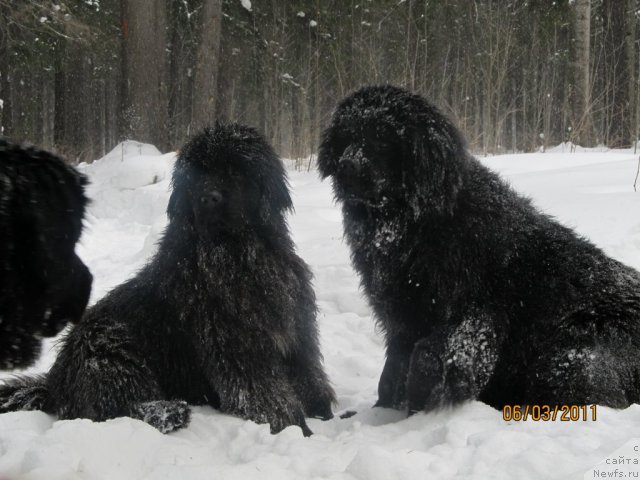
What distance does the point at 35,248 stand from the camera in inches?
82.0

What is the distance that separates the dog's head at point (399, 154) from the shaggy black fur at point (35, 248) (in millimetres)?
1718

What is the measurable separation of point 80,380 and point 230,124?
1.88m

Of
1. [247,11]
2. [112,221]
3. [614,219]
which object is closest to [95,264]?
[112,221]

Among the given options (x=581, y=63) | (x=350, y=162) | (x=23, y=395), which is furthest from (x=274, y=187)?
(x=581, y=63)

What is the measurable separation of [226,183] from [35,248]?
1.56 metres

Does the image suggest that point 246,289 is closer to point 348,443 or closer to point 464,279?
point 348,443

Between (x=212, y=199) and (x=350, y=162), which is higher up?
(x=350, y=162)

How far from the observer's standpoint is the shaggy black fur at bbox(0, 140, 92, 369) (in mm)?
2027

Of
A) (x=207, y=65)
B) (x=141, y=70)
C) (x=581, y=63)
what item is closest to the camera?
(x=141, y=70)

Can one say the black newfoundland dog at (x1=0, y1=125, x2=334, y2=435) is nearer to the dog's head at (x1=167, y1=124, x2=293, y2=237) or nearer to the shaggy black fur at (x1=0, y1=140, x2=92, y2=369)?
the dog's head at (x1=167, y1=124, x2=293, y2=237)

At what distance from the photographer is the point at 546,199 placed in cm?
614

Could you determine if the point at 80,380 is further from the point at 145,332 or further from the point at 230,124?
the point at 230,124

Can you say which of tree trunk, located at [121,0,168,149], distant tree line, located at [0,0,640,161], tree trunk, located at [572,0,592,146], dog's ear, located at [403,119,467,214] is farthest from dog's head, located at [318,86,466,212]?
tree trunk, located at [572,0,592,146]

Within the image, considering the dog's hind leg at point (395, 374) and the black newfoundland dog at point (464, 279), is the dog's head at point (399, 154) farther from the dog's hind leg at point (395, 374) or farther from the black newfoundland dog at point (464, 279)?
the dog's hind leg at point (395, 374)
